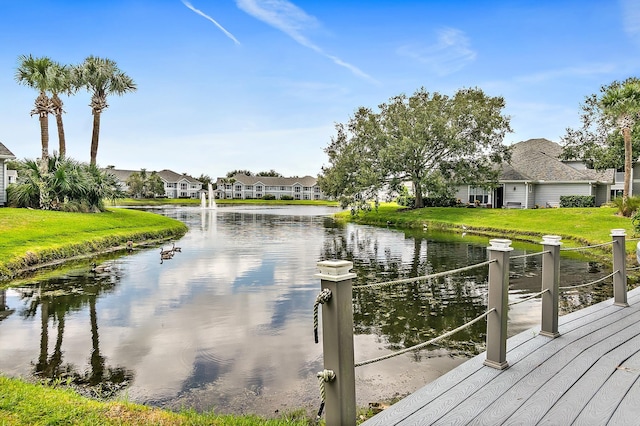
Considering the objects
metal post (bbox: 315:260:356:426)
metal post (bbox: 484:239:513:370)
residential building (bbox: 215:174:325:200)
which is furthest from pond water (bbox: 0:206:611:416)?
residential building (bbox: 215:174:325:200)

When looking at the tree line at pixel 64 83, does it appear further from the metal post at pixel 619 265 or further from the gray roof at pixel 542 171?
the gray roof at pixel 542 171

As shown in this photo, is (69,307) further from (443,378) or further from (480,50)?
(480,50)

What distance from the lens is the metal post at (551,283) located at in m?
4.98

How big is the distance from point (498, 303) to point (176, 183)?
114m

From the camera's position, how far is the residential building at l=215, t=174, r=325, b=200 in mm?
115562

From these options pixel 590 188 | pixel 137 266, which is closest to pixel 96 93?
pixel 137 266

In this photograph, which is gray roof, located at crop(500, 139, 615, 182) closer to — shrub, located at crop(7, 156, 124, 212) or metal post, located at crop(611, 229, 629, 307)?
shrub, located at crop(7, 156, 124, 212)

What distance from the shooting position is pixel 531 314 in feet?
29.0

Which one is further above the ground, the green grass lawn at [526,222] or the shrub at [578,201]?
the shrub at [578,201]

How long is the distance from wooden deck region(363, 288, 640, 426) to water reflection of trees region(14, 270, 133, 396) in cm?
401

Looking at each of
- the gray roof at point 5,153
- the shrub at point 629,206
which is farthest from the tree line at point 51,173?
the shrub at point 629,206

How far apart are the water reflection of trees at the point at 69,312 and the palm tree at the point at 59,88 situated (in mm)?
18288

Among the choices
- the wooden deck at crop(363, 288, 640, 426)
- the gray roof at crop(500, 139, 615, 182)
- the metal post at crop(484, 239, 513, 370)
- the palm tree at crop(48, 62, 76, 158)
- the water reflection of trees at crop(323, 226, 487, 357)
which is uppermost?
the palm tree at crop(48, 62, 76, 158)

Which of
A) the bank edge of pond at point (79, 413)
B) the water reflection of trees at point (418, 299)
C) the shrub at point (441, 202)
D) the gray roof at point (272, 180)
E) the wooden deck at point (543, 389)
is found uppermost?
the gray roof at point (272, 180)
